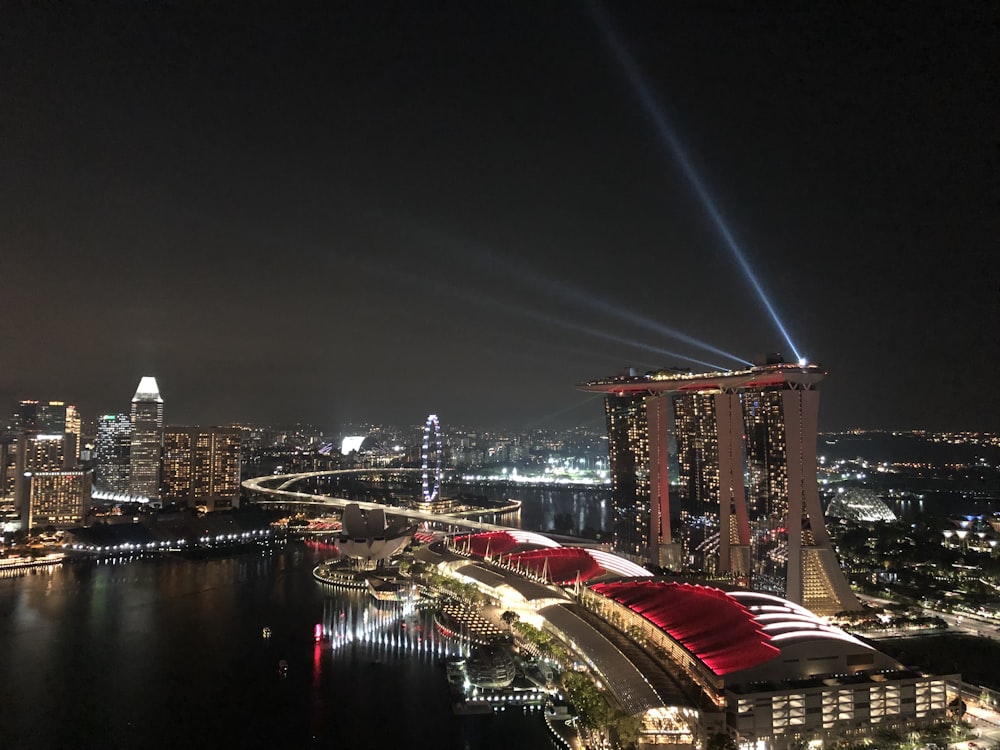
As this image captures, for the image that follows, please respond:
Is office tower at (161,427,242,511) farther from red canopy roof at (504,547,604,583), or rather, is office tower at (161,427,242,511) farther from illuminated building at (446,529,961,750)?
illuminated building at (446,529,961,750)

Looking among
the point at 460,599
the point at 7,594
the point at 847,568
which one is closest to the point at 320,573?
the point at 460,599

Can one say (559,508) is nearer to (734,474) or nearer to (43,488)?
(734,474)

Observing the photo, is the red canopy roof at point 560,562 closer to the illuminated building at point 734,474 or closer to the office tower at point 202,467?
the illuminated building at point 734,474

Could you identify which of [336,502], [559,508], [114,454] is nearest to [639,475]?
[559,508]

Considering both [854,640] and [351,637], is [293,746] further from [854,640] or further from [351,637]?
[854,640]

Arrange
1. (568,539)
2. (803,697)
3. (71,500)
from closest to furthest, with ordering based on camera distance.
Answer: (803,697) → (568,539) → (71,500)

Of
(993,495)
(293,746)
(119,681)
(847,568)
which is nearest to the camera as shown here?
(293,746)

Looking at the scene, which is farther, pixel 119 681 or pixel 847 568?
pixel 847 568
